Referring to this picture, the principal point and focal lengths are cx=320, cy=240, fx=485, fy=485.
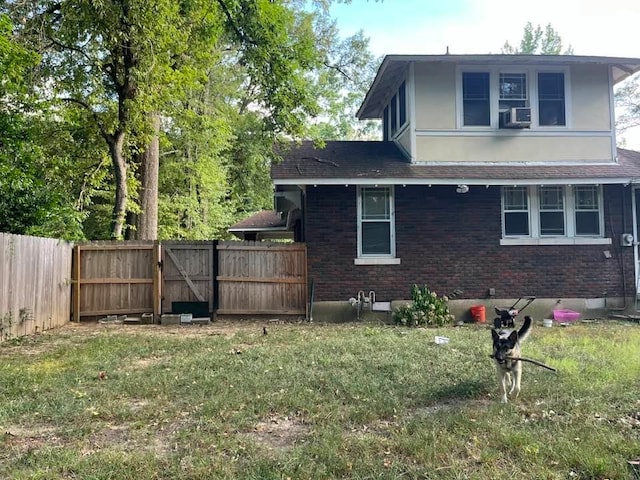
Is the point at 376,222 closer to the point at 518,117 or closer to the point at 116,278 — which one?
the point at 518,117

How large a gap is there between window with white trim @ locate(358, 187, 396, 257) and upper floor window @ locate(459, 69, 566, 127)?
8.65ft

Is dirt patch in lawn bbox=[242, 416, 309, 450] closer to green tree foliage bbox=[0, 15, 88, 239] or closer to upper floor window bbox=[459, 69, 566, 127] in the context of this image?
green tree foliage bbox=[0, 15, 88, 239]

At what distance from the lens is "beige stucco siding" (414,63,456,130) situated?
11250mm

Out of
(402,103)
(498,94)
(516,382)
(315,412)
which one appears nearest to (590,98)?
(498,94)

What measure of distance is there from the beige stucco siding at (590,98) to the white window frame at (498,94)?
163mm

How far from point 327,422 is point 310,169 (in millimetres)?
7324

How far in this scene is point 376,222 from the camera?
434 inches

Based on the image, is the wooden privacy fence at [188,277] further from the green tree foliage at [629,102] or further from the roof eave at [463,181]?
the green tree foliage at [629,102]

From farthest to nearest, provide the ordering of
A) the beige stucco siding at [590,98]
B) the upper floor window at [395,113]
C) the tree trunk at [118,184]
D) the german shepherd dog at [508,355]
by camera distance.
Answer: the tree trunk at [118,184] → the upper floor window at [395,113] → the beige stucco siding at [590,98] → the german shepherd dog at [508,355]

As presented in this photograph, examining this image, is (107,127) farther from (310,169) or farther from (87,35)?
(310,169)

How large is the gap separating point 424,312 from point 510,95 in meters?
5.58

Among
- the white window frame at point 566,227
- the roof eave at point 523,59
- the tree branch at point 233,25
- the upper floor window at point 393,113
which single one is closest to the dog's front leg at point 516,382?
the white window frame at point 566,227

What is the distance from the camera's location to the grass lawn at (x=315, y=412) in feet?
10.9

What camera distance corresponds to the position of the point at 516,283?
432 inches
